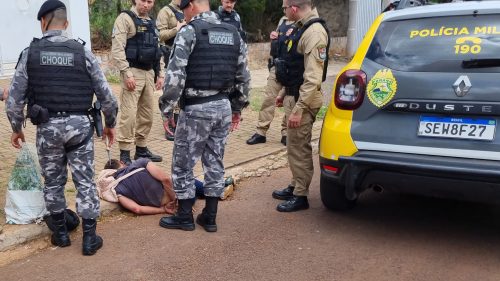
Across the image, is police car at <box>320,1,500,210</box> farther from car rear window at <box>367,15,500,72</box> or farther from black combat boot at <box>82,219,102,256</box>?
black combat boot at <box>82,219,102,256</box>

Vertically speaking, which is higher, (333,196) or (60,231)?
(333,196)

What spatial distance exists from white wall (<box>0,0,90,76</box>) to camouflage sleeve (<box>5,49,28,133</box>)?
21.1 ft

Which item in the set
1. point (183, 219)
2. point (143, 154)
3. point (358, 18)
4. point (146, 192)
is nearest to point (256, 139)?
point (143, 154)

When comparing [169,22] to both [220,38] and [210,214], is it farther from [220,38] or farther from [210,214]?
[210,214]

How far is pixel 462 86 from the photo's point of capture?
352cm

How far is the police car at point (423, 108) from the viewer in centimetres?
346

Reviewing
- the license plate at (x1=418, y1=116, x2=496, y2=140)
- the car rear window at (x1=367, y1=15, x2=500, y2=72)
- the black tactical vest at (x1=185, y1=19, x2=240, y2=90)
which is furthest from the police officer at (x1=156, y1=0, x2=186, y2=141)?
the license plate at (x1=418, y1=116, x2=496, y2=140)

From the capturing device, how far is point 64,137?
3605 mm

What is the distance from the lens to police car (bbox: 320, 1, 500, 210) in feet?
11.4

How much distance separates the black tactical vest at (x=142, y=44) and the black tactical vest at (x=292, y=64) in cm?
173

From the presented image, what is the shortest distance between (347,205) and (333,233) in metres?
0.43

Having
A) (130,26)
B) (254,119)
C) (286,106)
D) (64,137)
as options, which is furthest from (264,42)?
(64,137)

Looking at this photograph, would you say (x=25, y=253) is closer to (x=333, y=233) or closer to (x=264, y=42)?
(x=333, y=233)

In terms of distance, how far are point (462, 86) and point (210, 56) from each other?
5.68ft
